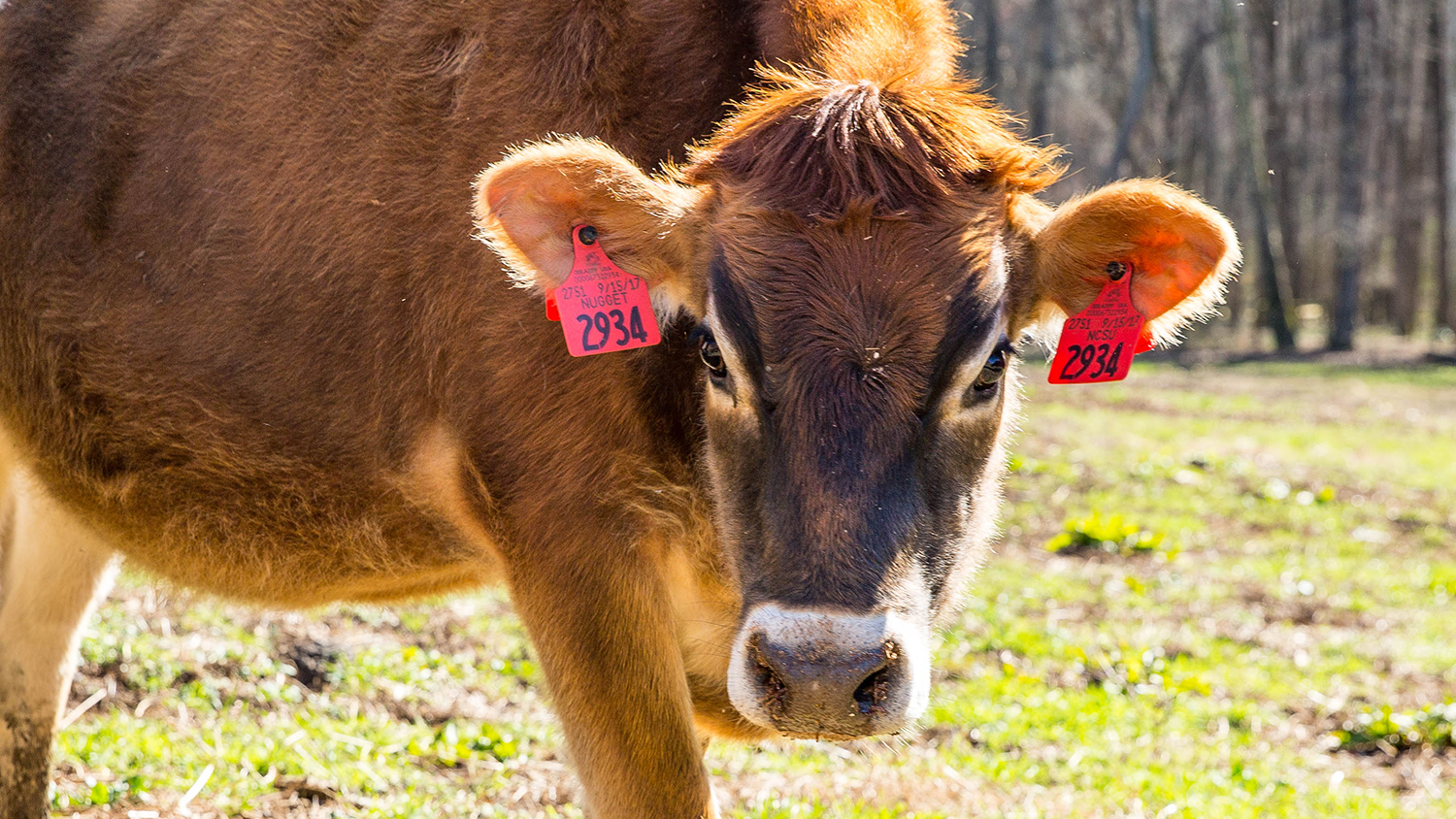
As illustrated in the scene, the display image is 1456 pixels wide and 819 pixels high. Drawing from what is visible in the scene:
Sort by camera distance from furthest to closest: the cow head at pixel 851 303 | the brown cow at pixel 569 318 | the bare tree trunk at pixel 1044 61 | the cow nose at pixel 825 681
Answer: the bare tree trunk at pixel 1044 61 < the brown cow at pixel 569 318 < the cow head at pixel 851 303 < the cow nose at pixel 825 681

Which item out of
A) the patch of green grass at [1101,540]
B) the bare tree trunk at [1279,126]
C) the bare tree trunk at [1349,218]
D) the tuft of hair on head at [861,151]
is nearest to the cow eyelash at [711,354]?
the tuft of hair on head at [861,151]

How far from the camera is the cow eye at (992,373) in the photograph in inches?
119

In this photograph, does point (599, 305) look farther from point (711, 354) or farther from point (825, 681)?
point (825, 681)

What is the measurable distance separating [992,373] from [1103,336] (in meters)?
0.51

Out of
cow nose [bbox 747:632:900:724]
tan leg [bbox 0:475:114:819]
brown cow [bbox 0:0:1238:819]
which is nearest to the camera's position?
cow nose [bbox 747:632:900:724]

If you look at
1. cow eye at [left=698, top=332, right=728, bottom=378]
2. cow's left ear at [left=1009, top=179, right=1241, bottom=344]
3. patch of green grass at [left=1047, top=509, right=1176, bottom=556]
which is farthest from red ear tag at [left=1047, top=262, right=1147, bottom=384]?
patch of green grass at [left=1047, top=509, right=1176, bottom=556]

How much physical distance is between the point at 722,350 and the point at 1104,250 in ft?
3.24

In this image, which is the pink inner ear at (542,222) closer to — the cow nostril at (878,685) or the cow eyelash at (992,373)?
the cow eyelash at (992,373)

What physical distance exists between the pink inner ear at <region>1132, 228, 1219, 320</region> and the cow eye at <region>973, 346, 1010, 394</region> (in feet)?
1.58

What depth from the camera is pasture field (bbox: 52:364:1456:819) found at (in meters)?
4.56

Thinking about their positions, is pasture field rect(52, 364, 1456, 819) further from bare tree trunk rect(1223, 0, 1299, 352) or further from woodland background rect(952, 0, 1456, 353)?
bare tree trunk rect(1223, 0, 1299, 352)

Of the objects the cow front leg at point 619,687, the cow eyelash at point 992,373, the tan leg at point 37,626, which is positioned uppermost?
the cow eyelash at point 992,373

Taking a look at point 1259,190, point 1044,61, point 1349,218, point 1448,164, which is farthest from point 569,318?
point 1448,164

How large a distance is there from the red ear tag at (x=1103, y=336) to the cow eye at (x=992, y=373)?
0.33 m
